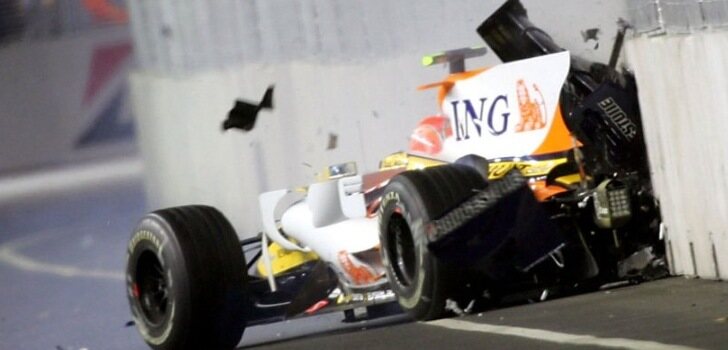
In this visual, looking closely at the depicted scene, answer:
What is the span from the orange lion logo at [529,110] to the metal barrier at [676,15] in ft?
2.12

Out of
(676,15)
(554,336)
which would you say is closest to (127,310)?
(676,15)

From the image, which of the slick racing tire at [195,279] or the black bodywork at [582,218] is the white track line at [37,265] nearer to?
the slick racing tire at [195,279]

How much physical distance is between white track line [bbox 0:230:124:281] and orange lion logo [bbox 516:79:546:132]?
10.3 feet

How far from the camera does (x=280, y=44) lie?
47.6ft

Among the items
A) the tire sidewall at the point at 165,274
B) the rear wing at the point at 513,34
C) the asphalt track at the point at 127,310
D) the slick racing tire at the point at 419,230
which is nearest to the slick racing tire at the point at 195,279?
the tire sidewall at the point at 165,274

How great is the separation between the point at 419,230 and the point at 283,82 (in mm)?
4030

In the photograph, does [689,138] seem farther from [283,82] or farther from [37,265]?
[37,265]

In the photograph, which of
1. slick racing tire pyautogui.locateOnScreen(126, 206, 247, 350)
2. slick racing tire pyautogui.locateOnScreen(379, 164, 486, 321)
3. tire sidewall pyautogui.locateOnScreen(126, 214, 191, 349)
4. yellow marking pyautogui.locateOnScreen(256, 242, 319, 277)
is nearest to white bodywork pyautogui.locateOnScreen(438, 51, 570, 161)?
slick racing tire pyautogui.locateOnScreen(379, 164, 486, 321)

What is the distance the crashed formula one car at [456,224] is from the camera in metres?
10.8

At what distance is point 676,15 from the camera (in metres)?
11.1

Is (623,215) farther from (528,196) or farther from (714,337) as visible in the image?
(714,337)

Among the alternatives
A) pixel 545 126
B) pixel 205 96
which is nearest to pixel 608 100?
pixel 545 126

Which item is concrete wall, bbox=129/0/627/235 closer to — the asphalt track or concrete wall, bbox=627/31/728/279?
the asphalt track

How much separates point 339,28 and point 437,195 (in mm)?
3681
